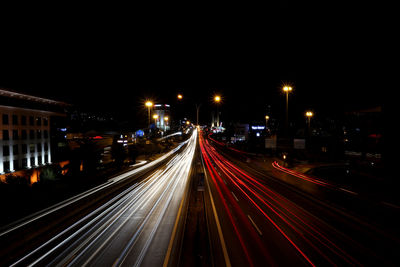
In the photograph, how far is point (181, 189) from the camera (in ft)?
68.4

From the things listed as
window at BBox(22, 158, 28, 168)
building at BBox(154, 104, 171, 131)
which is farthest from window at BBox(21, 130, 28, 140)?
building at BBox(154, 104, 171, 131)

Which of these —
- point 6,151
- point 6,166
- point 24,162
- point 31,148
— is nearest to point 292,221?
point 6,166

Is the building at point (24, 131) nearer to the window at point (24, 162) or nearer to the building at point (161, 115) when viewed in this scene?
the window at point (24, 162)

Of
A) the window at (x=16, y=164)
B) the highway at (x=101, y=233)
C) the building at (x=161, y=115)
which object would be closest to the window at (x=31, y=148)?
the window at (x=16, y=164)

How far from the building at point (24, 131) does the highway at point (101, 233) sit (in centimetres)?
2092

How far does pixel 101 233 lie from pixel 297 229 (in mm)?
10459

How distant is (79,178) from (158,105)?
135 metres

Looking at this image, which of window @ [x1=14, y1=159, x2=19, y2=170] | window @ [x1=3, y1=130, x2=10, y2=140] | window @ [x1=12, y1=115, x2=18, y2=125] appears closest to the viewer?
window @ [x1=3, y1=130, x2=10, y2=140]

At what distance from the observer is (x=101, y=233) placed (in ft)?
37.7

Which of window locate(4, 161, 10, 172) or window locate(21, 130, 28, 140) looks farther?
window locate(21, 130, 28, 140)

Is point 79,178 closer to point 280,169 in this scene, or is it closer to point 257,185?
point 257,185

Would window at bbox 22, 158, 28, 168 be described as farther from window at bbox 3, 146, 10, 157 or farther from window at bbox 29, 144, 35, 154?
window at bbox 3, 146, 10, 157

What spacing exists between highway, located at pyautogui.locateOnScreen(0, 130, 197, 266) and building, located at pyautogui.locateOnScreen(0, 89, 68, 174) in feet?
68.6

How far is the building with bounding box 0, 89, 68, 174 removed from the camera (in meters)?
30.5
